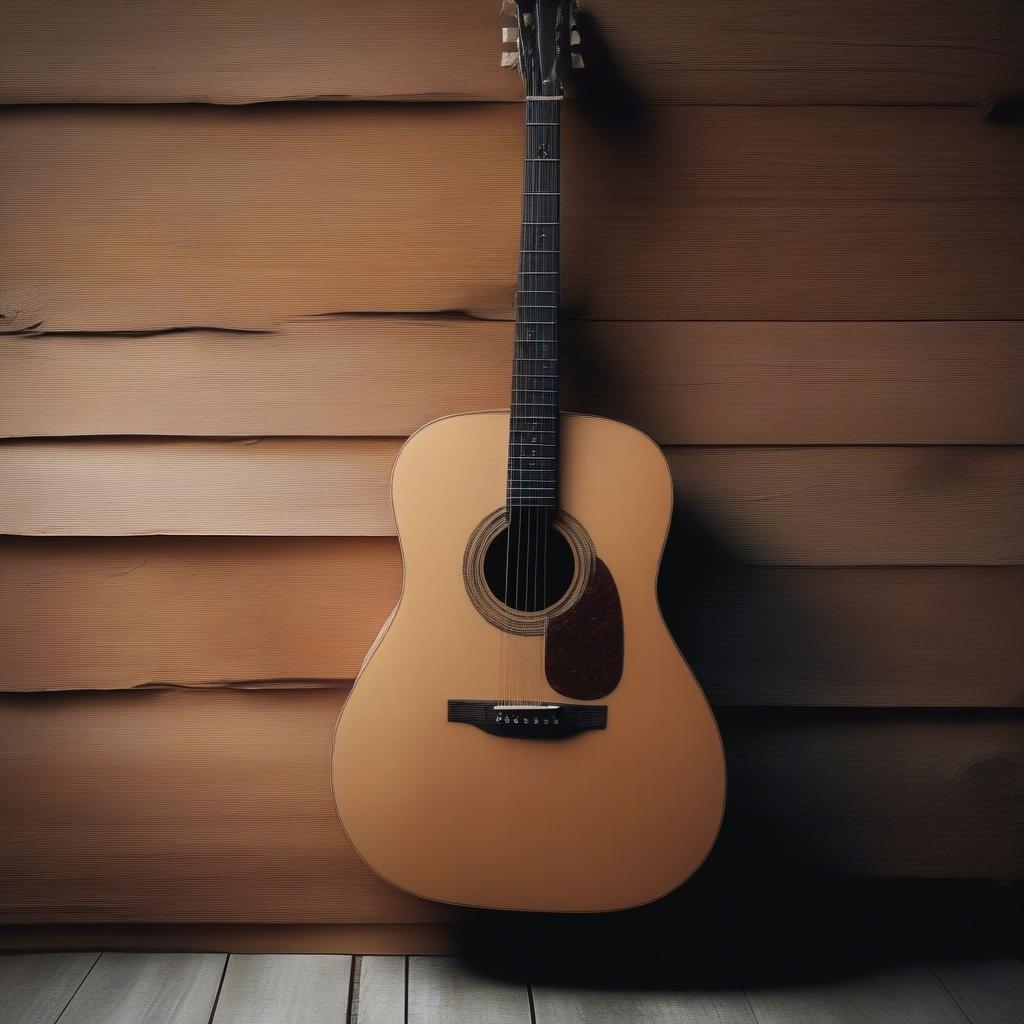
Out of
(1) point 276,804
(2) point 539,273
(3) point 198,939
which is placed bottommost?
(3) point 198,939

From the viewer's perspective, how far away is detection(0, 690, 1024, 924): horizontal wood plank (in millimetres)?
1260

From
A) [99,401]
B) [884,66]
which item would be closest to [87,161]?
[99,401]

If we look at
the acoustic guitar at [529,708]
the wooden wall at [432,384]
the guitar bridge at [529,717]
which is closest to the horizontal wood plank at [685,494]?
the wooden wall at [432,384]

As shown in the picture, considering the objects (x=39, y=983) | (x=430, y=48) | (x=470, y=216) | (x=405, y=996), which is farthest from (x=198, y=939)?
(x=430, y=48)

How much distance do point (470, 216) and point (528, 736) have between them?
2.47ft

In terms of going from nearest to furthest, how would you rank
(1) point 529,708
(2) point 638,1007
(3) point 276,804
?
(1) point 529,708 → (2) point 638,1007 → (3) point 276,804

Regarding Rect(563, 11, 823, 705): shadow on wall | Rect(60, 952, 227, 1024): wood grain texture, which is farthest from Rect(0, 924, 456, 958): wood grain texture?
Rect(563, 11, 823, 705): shadow on wall

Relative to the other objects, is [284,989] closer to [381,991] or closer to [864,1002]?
[381,991]

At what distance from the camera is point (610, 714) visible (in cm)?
104

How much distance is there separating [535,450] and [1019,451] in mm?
773

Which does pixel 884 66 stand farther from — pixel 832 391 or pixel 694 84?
pixel 832 391

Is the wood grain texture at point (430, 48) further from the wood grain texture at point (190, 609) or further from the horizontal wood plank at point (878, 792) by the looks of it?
the horizontal wood plank at point (878, 792)

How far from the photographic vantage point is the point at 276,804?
1262 millimetres

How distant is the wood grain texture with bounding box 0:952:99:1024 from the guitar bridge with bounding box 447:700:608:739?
73 cm
